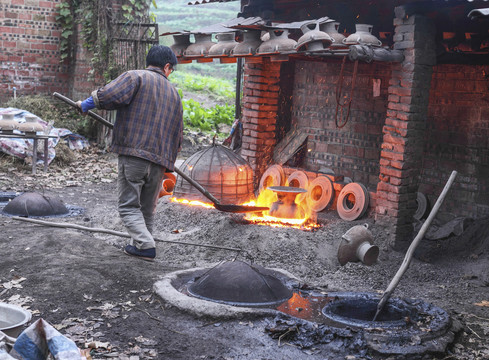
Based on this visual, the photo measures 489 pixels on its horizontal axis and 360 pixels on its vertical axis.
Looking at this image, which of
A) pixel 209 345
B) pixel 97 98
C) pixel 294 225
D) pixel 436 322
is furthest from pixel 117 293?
pixel 294 225

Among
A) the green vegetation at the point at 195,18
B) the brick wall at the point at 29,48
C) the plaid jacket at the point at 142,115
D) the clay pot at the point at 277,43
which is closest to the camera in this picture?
the plaid jacket at the point at 142,115

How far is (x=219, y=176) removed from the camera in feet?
29.8

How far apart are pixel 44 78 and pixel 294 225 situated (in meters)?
10.3

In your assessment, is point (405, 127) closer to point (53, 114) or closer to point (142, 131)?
point (142, 131)

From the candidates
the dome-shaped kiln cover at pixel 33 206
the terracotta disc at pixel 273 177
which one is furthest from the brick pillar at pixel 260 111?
the dome-shaped kiln cover at pixel 33 206

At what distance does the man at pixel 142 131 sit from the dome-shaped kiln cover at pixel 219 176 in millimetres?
2680

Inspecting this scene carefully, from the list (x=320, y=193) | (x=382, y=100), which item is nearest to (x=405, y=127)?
(x=382, y=100)

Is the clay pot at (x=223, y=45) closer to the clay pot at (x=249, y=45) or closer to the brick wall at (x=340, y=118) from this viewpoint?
the clay pot at (x=249, y=45)

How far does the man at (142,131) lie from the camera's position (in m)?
6.03

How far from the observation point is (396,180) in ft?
26.6

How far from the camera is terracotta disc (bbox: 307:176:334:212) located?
364 inches

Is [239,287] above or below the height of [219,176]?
below

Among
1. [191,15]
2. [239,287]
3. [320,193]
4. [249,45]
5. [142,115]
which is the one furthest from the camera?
[191,15]

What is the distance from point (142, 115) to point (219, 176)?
3.10 meters
